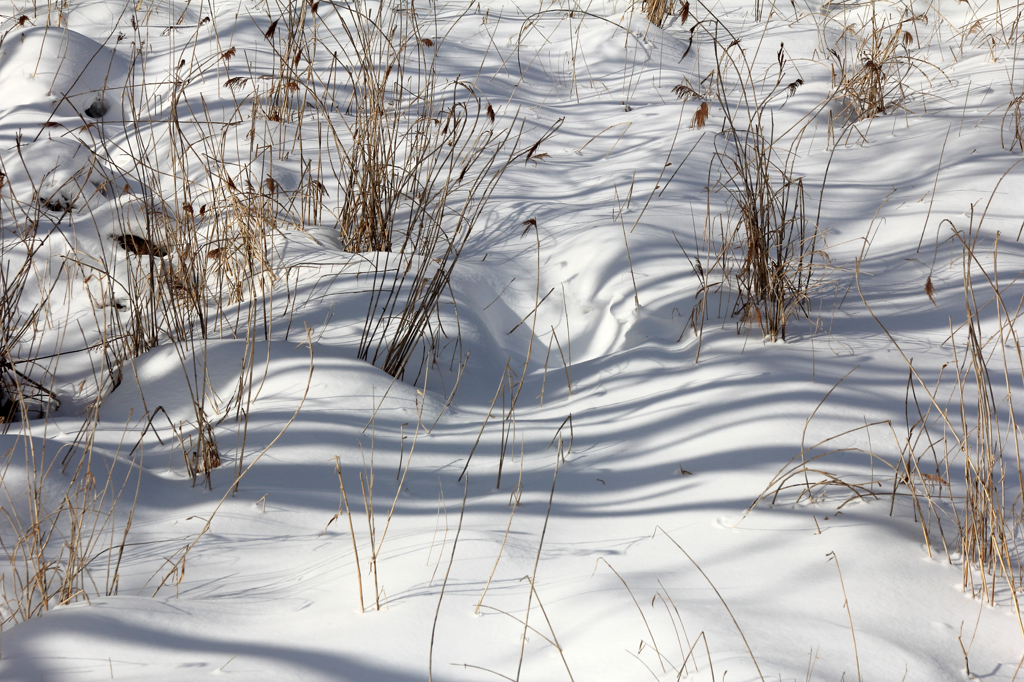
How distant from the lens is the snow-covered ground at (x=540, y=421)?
3.75 ft

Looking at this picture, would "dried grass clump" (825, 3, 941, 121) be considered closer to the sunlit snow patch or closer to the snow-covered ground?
the snow-covered ground

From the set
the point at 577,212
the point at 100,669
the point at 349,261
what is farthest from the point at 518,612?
the point at 577,212

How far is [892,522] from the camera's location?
1.38 metres

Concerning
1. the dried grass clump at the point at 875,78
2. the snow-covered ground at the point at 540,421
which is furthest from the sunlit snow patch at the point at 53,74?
the dried grass clump at the point at 875,78

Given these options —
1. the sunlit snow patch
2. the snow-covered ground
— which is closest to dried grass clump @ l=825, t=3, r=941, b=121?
the snow-covered ground

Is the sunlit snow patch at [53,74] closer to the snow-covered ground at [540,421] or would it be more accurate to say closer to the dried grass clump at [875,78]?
the snow-covered ground at [540,421]

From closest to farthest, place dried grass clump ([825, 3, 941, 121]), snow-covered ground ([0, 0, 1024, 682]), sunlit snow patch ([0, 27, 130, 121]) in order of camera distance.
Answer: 1. snow-covered ground ([0, 0, 1024, 682])
2. dried grass clump ([825, 3, 941, 121])
3. sunlit snow patch ([0, 27, 130, 121])

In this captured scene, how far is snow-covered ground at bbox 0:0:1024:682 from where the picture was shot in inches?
45.0

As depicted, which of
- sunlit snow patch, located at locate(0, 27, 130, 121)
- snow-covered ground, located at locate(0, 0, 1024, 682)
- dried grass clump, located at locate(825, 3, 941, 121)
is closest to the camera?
snow-covered ground, located at locate(0, 0, 1024, 682)

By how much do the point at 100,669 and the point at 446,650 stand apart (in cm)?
50

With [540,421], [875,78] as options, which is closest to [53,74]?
[540,421]

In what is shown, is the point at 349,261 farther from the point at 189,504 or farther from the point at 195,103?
the point at 195,103

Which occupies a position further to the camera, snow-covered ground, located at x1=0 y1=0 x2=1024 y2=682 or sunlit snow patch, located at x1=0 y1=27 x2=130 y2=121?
sunlit snow patch, located at x1=0 y1=27 x2=130 y2=121

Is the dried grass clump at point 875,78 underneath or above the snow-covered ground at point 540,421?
above
